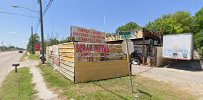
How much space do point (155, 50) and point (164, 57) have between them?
41.7 inches

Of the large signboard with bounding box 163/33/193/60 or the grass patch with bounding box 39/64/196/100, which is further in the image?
the large signboard with bounding box 163/33/193/60

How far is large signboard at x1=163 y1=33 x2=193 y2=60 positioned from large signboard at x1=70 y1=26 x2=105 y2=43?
770 centimetres

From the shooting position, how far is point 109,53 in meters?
10.4

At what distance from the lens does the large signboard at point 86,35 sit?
9695 millimetres

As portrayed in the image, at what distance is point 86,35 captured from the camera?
10.3 m

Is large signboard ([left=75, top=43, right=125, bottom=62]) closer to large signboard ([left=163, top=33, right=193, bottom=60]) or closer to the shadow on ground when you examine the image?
large signboard ([left=163, top=33, right=193, bottom=60])

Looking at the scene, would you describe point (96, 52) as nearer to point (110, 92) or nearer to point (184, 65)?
point (110, 92)

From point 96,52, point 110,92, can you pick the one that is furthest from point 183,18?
point 110,92

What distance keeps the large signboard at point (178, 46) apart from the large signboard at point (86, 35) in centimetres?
770

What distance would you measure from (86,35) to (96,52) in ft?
4.11

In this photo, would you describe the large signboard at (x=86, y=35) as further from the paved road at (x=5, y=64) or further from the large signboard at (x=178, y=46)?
the large signboard at (x=178, y=46)

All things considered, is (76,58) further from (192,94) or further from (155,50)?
(155,50)

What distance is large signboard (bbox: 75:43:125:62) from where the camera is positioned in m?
9.16

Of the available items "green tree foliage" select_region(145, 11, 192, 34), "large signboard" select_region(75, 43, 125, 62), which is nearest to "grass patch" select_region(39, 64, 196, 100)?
"large signboard" select_region(75, 43, 125, 62)
